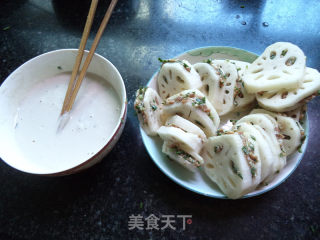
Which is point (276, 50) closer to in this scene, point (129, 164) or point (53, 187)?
point (129, 164)

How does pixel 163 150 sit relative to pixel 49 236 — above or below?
above

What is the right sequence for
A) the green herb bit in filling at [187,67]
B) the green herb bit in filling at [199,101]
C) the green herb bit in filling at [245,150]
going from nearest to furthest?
the green herb bit in filling at [245,150]
the green herb bit in filling at [199,101]
the green herb bit in filling at [187,67]

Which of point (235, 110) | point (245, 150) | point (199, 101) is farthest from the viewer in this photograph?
point (235, 110)

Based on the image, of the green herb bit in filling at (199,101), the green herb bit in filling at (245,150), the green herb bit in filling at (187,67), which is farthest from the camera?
the green herb bit in filling at (187,67)

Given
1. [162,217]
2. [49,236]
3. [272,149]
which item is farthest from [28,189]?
[272,149]

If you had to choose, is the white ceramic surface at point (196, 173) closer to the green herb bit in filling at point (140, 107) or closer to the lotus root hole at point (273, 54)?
the green herb bit in filling at point (140, 107)
